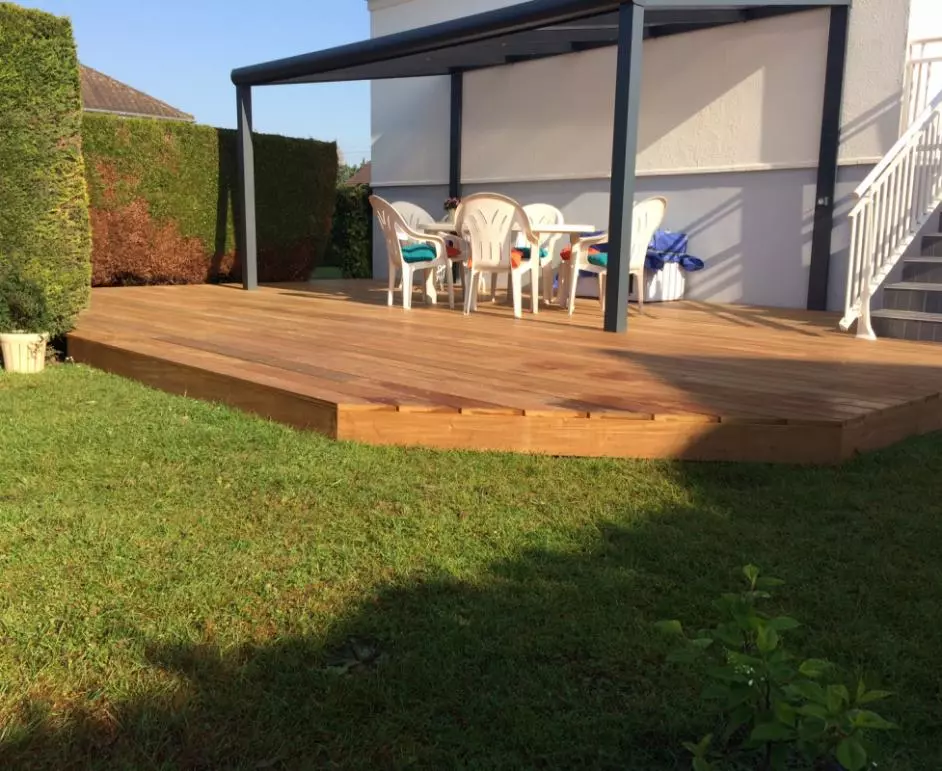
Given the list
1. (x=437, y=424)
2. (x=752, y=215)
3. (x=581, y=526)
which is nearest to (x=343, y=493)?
(x=437, y=424)

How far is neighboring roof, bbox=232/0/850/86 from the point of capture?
6117 millimetres

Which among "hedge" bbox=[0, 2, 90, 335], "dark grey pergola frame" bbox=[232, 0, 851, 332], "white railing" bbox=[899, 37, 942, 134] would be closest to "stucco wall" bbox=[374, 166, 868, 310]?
"dark grey pergola frame" bbox=[232, 0, 851, 332]

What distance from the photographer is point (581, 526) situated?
2.44 meters

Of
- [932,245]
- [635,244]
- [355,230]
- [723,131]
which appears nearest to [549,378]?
[635,244]

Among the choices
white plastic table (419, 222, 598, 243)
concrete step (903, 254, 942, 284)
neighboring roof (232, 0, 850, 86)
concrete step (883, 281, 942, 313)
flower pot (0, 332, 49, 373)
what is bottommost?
flower pot (0, 332, 49, 373)

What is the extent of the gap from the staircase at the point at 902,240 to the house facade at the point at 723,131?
545mm

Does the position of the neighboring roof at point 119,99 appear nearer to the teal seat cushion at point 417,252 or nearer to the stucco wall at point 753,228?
the stucco wall at point 753,228

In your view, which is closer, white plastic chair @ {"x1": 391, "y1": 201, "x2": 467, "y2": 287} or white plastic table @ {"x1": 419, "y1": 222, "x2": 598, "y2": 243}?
white plastic table @ {"x1": 419, "y1": 222, "x2": 598, "y2": 243}

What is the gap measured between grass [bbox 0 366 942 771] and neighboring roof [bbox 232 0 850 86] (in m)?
4.15

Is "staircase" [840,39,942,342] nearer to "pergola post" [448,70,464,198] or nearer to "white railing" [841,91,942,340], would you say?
"white railing" [841,91,942,340]

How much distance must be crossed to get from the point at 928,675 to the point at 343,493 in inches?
66.5

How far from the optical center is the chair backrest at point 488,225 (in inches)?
241

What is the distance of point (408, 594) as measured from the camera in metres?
1.99

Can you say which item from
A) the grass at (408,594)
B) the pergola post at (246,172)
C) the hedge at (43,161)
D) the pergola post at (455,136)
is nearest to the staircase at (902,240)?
the grass at (408,594)
